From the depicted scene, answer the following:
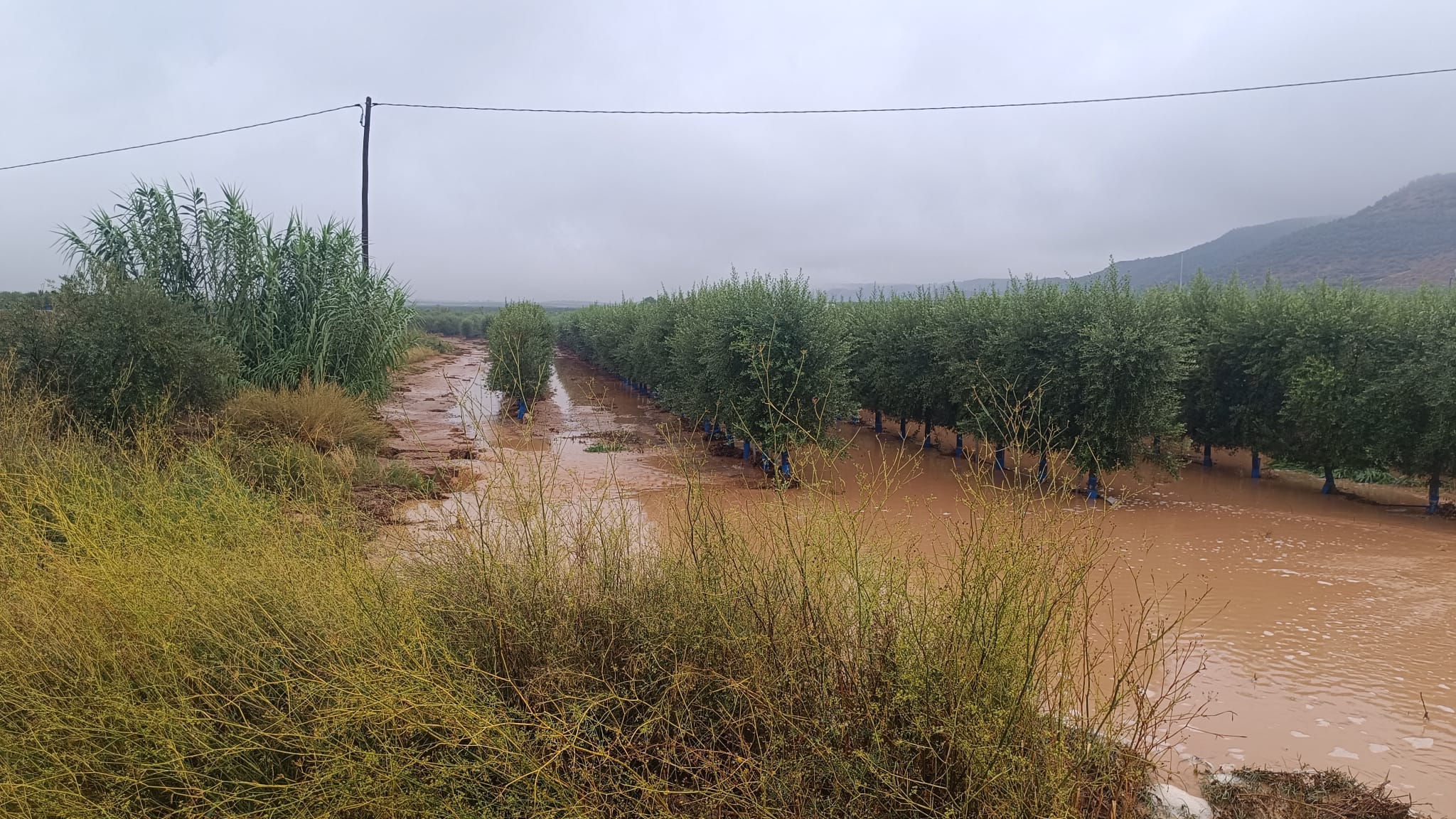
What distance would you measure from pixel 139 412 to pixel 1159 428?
626 inches

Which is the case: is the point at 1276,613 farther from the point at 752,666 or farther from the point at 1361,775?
the point at 752,666

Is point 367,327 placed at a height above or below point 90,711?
above

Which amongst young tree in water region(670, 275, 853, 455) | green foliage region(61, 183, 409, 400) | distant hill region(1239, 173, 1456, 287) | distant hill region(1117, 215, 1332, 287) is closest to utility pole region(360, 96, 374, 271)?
green foliage region(61, 183, 409, 400)

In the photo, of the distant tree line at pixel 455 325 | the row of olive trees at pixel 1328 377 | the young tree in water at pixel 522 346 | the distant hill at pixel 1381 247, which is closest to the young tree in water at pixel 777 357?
the row of olive trees at pixel 1328 377

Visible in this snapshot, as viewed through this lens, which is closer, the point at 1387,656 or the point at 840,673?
the point at 840,673

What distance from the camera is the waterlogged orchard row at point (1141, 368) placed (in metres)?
12.4

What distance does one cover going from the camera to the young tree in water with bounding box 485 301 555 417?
2253 cm

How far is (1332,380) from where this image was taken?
13062 mm

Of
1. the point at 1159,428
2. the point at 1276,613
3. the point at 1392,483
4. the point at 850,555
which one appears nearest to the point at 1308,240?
the point at 1392,483

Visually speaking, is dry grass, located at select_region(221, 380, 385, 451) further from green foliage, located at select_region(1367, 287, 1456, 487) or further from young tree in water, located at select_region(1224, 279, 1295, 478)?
green foliage, located at select_region(1367, 287, 1456, 487)

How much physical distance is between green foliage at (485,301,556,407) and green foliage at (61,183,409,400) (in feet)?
14.3

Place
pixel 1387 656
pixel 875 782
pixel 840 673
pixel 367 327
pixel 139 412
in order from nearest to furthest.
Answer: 1. pixel 875 782
2. pixel 840 673
3. pixel 1387 656
4. pixel 139 412
5. pixel 367 327

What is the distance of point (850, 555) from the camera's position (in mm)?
3146

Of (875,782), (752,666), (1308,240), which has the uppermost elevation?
(1308,240)
